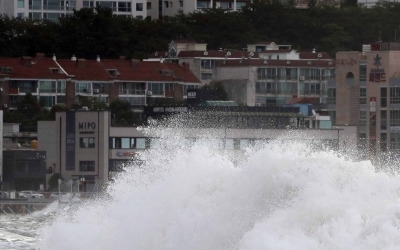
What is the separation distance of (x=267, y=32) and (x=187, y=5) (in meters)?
8.16

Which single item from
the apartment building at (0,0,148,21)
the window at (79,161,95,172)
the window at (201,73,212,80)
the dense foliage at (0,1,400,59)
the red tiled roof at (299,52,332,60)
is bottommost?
the window at (79,161,95,172)

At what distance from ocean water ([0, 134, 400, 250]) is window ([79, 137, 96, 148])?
39.0 m

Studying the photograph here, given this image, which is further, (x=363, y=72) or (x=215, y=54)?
(x=215, y=54)

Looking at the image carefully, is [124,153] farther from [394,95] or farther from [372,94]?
[394,95]

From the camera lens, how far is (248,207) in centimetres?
4166

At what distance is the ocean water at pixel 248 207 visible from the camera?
39.2m

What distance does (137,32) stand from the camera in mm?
118938

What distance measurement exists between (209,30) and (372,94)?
103 ft

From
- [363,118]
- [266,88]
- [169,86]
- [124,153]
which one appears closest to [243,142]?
[124,153]

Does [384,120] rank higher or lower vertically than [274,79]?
lower

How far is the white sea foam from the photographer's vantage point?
39.1 meters

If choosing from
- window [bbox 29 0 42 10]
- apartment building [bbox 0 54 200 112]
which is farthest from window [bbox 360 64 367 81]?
window [bbox 29 0 42 10]

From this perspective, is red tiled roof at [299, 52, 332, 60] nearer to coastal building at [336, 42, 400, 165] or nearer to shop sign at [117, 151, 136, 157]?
coastal building at [336, 42, 400, 165]

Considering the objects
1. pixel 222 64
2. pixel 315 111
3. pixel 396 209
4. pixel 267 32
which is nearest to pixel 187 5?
pixel 267 32
